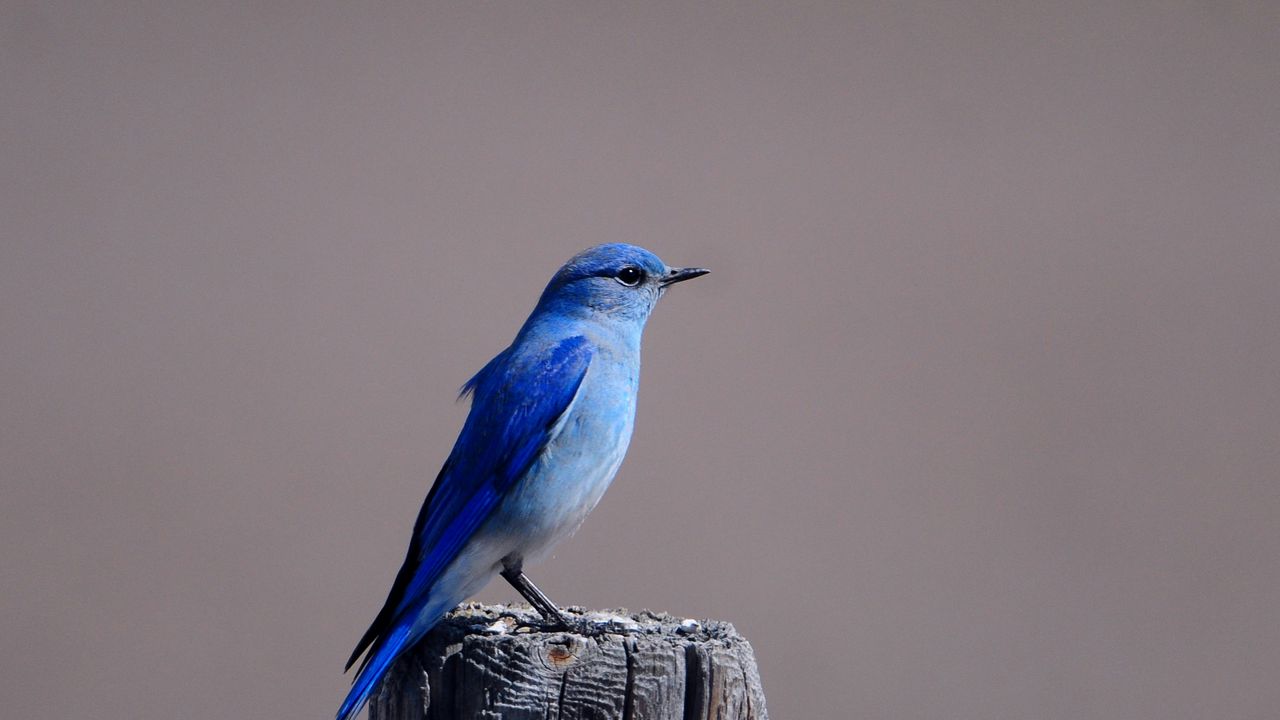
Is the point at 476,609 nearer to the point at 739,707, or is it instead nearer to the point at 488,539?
the point at 488,539

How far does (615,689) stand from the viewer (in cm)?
234

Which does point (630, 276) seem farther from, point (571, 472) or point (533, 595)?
point (533, 595)

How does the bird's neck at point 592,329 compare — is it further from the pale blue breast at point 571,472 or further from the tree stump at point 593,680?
the tree stump at point 593,680

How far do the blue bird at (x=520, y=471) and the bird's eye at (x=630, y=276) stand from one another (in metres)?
0.27

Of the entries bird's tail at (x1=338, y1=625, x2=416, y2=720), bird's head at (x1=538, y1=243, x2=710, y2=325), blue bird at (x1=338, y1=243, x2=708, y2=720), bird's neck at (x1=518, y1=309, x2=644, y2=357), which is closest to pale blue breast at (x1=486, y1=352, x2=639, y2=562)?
blue bird at (x1=338, y1=243, x2=708, y2=720)

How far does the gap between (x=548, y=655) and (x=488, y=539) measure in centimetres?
76

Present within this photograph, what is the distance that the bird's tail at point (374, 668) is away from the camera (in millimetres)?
2533

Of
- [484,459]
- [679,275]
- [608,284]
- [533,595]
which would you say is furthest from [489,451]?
[679,275]

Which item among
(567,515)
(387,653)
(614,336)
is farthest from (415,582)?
(614,336)

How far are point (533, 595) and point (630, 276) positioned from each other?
1185 mm

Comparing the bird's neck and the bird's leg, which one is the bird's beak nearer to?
the bird's neck

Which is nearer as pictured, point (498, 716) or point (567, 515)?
point (498, 716)

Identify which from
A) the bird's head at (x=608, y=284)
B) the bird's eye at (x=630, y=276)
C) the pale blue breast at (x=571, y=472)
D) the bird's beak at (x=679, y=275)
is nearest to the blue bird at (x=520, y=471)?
the pale blue breast at (x=571, y=472)

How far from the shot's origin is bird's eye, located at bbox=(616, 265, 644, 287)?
12.6 feet
